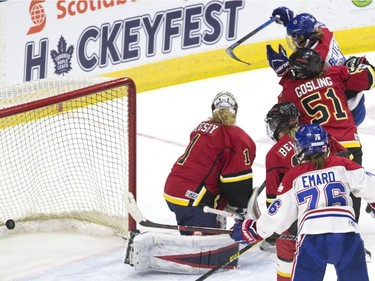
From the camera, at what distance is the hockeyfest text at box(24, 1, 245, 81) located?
775 centimetres

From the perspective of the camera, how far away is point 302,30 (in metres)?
5.20

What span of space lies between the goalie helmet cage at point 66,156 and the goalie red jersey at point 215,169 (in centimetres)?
54

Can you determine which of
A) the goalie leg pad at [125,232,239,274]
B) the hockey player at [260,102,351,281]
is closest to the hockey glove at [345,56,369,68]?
the hockey player at [260,102,351,281]

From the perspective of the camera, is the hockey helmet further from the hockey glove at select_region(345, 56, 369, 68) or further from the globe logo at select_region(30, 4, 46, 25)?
the globe logo at select_region(30, 4, 46, 25)

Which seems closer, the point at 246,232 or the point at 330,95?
the point at 246,232

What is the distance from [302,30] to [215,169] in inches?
33.8

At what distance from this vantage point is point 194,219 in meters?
4.93

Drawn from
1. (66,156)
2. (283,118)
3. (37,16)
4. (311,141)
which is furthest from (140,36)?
(311,141)

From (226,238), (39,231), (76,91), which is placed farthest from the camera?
(39,231)

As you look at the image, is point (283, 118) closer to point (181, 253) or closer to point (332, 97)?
point (332, 97)

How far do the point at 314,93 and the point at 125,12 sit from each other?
10.6 ft

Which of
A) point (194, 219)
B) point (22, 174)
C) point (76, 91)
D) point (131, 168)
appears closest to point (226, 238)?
point (194, 219)

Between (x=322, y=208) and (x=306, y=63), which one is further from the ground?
(x=306, y=63)

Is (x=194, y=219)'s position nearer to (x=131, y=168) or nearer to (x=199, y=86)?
(x=131, y=168)
